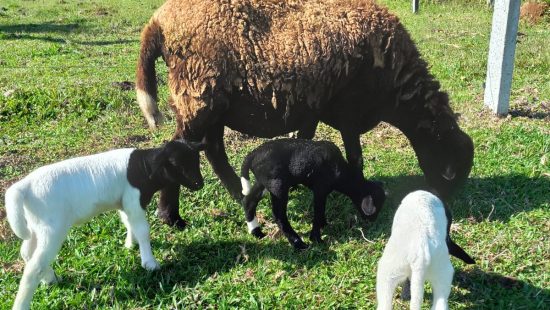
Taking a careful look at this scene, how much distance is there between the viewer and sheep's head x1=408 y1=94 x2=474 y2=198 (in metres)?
4.60

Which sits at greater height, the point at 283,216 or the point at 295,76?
the point at 295,76

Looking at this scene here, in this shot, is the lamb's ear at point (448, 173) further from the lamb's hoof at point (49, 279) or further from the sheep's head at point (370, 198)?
the lamb's hoof at point (49, 279)

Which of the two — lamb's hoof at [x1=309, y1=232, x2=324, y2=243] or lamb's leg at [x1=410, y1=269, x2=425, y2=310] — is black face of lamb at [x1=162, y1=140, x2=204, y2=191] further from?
lamb's leg at [x1=410, y1=269, x2=425, y2=310]

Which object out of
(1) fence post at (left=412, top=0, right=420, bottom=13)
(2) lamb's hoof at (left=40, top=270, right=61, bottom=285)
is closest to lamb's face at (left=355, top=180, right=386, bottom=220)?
(2) lamb's hoof at (left=40, top=270, right=61, bottom=285)

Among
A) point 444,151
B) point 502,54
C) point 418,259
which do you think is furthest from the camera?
point 502,54

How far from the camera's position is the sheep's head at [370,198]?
4047 millimetres

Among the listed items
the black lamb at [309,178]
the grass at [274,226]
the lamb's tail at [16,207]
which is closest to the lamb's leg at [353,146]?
the grass at [274,226]

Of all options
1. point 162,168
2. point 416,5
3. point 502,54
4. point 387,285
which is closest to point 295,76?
point 162,168

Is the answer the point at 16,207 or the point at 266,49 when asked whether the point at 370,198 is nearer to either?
the point at 266,49

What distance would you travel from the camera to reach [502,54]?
6.45 metres

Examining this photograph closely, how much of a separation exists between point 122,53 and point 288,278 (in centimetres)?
929

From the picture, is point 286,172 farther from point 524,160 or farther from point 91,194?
point 524,160

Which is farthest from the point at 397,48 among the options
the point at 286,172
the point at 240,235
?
the point at 240,235

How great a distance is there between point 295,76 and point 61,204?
2054mm
